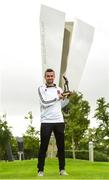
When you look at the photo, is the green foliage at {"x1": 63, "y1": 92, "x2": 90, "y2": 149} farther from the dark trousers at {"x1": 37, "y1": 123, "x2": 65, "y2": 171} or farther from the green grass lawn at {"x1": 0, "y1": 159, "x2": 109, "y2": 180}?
the dark trousers at {"x1": 37, "y1": 123, "x2": 65, "y2": 171}

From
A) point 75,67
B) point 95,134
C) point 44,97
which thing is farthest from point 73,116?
point 44,97

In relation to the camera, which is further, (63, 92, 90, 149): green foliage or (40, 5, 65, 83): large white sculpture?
(63, 92, 90, 149): green foliage

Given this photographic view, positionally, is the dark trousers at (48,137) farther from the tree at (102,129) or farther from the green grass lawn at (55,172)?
the tree at (102,129)

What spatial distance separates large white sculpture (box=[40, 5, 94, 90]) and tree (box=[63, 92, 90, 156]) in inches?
429

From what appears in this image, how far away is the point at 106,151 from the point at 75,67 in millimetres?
21292

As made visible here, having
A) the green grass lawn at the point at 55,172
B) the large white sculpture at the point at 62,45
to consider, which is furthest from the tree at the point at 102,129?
the green grass lawn at the point at 55,172

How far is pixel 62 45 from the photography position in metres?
38.9

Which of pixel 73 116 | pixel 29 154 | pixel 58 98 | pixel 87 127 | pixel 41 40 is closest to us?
pixel 58 98

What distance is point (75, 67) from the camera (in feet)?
128

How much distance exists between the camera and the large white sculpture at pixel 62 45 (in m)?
38.5

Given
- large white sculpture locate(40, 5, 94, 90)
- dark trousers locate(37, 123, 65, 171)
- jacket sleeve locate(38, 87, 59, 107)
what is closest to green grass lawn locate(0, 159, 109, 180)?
dark trousers locate(37, 123, 65, 171)

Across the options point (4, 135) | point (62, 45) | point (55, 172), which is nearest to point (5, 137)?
point (4, 135)

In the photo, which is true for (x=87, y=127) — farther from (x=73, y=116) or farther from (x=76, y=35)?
(x=76, y=35)

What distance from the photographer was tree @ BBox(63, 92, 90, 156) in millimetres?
51219
